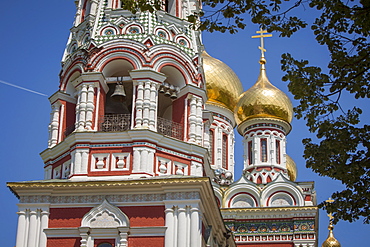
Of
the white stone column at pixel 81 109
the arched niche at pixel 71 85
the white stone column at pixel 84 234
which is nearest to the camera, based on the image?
the white stone column at pixel 84 234

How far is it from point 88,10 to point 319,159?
8.50 meters

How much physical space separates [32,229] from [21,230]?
193 millimetres

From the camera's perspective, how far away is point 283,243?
18844 millimetres

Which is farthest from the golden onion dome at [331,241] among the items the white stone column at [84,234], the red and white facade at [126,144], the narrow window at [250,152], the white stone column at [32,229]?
the white stone column at [32,229]

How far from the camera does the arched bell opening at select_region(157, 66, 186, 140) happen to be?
13844 millimetres

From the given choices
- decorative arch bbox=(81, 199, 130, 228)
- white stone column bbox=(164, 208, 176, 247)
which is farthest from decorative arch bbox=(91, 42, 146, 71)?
white stone column bbox=(164, 208, 176, 247)

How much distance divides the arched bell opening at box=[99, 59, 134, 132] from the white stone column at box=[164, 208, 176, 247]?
2051 millimetres

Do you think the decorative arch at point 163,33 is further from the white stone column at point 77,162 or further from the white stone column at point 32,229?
the white stone column at point 32,229

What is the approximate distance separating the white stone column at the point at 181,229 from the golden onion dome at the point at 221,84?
1000 centimetres

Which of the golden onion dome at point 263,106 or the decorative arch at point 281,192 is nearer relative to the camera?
the decorative arch at point 281,192

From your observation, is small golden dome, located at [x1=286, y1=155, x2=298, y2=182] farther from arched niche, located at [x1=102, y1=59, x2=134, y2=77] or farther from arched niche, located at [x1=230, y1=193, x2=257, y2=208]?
arched niche, located at [x1=102, y1=59, x2=134, y2=77]

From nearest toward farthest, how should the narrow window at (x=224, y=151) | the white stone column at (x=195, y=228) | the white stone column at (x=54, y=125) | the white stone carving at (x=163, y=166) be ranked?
the white stone column at (x=195, y=228) → the white stone carving at (x=163, y=166) → the white stone column at (x=54, y=125) → the narrow window at (x=224, y=151)

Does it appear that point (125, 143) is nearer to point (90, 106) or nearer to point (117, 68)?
point (90, 106)

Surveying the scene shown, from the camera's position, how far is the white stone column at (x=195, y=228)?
1212cm
